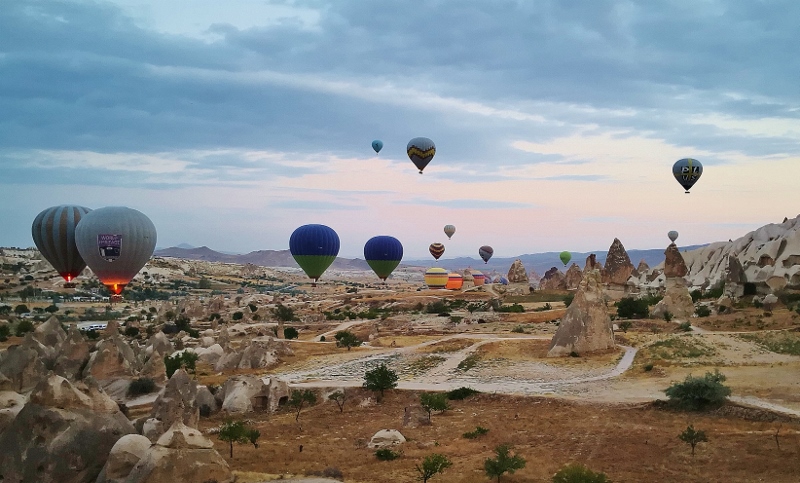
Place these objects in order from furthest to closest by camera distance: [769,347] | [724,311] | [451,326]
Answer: [451,326] < [724,311] < [769,347]

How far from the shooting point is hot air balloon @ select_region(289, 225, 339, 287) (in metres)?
51.9

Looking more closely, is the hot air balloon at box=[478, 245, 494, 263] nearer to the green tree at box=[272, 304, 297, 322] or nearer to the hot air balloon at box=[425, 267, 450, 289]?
the hot air balloon at box=[425, 267, 450, 289]

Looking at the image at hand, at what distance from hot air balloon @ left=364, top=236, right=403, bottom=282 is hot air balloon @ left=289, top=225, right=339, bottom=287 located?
1384 cm

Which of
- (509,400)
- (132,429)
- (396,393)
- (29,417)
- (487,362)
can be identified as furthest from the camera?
(487,362)

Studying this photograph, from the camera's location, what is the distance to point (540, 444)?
18328 mm

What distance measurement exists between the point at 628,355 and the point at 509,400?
948 centimetres

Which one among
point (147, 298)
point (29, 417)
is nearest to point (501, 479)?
point (29, 417)

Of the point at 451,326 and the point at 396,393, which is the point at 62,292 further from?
the point at 396,393


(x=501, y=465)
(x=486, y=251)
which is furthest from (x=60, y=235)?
(x=486, y=251)

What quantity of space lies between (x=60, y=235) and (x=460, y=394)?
30977 millimetres

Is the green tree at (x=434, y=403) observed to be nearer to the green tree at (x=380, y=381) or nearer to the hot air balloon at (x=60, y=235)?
the green tree at (x=380, y=381)

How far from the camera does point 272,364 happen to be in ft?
120

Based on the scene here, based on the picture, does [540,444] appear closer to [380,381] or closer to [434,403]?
[434,403]

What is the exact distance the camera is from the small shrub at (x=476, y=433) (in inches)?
778
